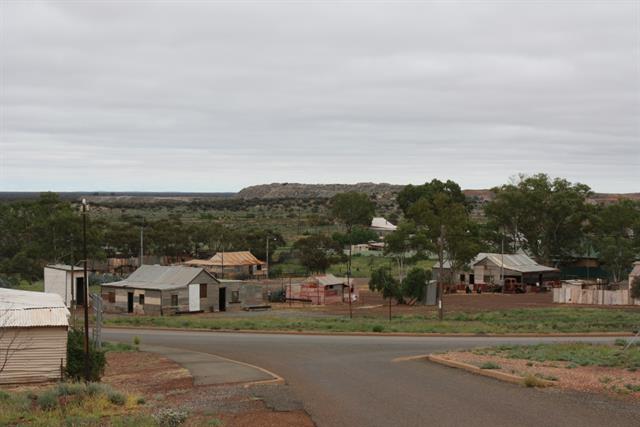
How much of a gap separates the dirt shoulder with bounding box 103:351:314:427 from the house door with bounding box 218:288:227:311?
31136 millimetres

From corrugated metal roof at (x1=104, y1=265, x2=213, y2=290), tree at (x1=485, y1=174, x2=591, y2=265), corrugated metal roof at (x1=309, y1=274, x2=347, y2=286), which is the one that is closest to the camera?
corrugated metal roof at (x1=104, y1=265, x2=213, y2=290)

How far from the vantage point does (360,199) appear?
13675cm

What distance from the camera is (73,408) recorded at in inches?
679

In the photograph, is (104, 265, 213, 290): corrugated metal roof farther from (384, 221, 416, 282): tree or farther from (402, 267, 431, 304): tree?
(384, 221, 416, 282): tree

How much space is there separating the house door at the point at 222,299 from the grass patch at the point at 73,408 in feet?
127

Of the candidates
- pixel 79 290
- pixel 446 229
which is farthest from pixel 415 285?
pixel 79 290

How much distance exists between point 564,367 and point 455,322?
77.3ft

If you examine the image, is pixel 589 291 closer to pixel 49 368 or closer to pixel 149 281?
pixel 149 281

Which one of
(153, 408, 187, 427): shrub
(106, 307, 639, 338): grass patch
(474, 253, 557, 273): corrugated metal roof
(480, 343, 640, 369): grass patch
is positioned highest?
(474, 253, 557, 273): corrugated metal roof

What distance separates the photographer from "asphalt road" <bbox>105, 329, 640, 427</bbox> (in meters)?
16.5

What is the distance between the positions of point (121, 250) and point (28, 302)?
226ft

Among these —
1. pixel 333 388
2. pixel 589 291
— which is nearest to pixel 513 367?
pixel 333 388

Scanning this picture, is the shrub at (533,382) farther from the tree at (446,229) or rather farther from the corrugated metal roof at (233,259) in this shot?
the corrugated metal roof at (233,259)

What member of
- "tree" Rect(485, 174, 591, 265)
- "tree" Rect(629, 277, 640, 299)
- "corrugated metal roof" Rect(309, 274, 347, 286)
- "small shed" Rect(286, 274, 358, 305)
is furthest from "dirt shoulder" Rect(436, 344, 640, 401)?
"tree" Rect(485, 174, 591, 265)
